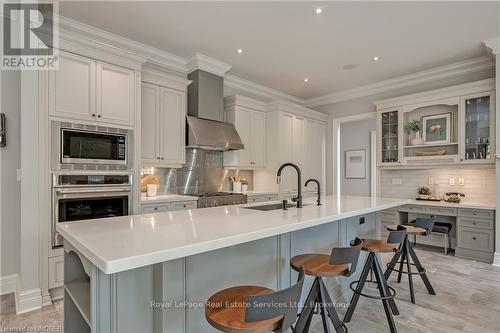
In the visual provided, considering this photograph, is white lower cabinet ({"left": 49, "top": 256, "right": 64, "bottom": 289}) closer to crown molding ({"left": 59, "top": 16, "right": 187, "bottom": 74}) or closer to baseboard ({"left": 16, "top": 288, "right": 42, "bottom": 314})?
baseboard ({"left": 16, "top": 288, "right": 42, "bottom": 314})

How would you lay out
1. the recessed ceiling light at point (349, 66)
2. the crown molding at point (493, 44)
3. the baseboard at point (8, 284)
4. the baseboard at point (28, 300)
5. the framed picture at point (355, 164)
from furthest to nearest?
1. the framed picture at point (355, 164)
2. the recessed ceiling light at point (349, 66)
3. the crown molding at point (493, 44)
4. the baseboard at point (8, 284)
5. the baseboard at point (28, 300)

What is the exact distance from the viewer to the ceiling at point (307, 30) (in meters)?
2.88

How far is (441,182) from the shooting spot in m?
4.71

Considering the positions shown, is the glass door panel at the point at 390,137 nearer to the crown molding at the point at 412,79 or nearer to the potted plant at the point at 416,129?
the potted plant at the point at 416,129

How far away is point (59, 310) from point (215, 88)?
3336 mm

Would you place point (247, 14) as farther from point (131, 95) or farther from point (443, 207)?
point (443, 207)

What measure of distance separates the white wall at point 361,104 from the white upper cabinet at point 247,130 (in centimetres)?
177

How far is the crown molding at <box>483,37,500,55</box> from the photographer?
11.6ft

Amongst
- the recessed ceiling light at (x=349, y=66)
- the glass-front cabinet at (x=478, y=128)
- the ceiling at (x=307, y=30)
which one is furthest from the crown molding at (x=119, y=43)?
the glass-front cabinet at (x=478, y=128)

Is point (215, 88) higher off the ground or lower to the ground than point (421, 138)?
higher

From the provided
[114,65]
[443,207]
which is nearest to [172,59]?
[114,65]

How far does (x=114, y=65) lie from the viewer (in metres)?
3.05

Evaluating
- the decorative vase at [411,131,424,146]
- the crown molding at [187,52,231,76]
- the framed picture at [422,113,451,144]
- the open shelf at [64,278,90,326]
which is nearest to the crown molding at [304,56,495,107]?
the framed picture at [422,113,451,144]

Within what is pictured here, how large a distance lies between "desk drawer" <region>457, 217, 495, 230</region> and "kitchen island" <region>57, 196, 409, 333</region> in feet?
10.2
